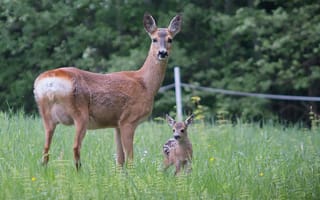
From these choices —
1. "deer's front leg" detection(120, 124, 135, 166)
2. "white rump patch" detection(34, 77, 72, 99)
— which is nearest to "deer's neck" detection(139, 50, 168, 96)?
"deer's front leg" detection(120, 124, 135, 166)

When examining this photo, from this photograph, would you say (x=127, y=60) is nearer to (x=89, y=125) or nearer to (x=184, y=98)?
(x=184, y=98)

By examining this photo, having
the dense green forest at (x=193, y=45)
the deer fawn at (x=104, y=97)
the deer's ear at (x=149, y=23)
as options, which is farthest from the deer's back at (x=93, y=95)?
the dense green forest at (x=193, y=45)

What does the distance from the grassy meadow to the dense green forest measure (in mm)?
10165

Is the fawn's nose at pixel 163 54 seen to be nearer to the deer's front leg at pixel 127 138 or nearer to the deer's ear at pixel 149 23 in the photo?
the deer's ear at pixel 149 23

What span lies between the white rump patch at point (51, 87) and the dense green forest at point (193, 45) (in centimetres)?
1282

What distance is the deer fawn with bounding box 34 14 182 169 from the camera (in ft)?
26.2

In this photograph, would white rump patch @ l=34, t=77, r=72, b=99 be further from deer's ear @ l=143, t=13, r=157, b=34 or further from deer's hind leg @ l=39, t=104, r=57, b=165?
deer's ear @ l=143, t=13, r=157, b=34

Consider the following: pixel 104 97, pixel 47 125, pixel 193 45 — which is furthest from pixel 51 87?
pixel 193 45

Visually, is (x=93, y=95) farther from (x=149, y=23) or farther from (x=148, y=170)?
(x=149, y=23)

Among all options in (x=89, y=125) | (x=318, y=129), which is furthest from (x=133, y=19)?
(x=89, y=125)

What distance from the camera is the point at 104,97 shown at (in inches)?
338

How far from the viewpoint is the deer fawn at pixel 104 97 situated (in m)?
7.99

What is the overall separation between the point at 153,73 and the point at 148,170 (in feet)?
5.65

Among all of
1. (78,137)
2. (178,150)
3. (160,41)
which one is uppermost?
(160,41)
